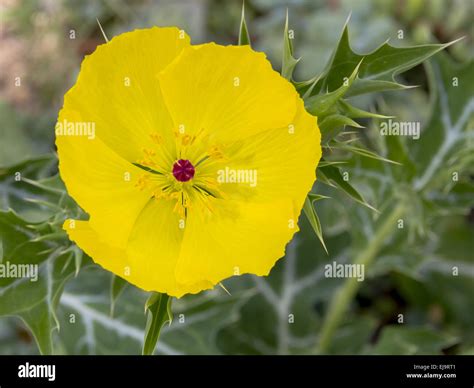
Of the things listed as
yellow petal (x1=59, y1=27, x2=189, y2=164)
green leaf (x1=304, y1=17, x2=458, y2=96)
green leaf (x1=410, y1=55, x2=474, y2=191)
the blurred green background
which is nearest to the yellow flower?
yellow petal (x1=59, y1=27, x2=189, y2=164)

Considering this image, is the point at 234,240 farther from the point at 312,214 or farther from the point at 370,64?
the point at 370,64

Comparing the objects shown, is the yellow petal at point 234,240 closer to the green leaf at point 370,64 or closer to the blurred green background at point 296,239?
the green leaf at point 370,64

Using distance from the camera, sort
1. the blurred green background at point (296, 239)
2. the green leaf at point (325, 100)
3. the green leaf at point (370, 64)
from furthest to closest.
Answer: the blurred green background at point (296, 239) < the green leaf at point (370, 64) < the green leaf at point (325, 100)

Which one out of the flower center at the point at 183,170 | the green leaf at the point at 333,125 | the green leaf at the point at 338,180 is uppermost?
the green leaf at the point at 333,125

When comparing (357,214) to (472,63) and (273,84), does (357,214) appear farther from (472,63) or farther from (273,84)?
(273,84)

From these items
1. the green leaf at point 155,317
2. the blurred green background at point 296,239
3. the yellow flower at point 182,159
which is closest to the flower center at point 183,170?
the yellow flower at point 182,159

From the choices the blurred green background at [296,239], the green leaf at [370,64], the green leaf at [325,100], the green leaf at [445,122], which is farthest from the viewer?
the blurred green background at [296,239]
